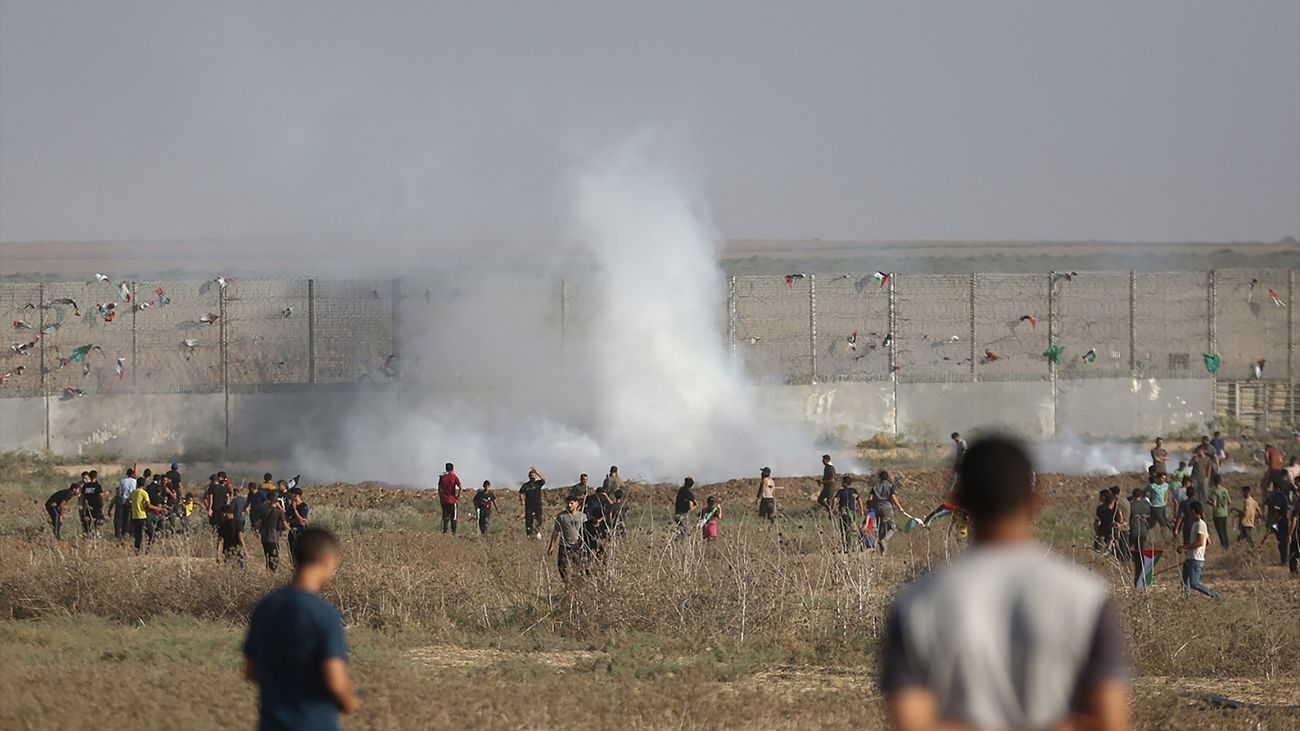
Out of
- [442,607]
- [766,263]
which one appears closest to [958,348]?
[442,607]

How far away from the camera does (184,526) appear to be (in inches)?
918

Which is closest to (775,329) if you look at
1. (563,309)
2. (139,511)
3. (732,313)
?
(732,313)

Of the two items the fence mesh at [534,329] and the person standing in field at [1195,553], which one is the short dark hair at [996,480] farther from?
the fence mesh at [534,329]

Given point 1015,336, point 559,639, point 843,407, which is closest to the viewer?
point 559,639

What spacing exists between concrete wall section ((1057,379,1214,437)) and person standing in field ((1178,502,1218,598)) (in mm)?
29127

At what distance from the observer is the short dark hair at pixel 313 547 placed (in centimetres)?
636

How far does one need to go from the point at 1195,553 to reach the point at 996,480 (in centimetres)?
1486

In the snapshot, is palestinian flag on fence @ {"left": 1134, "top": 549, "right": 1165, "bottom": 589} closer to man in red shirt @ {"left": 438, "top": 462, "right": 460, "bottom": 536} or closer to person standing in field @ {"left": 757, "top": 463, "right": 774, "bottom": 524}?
person standing in field @ {"left": 757, "top": 463, "right": 774, "bottom": 524}

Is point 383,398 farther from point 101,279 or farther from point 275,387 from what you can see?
point 101,279

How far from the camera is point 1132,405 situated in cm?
4725

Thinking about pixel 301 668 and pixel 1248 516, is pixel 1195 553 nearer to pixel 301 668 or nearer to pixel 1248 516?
pixel 1248 516

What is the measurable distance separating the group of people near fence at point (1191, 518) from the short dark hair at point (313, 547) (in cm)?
1060

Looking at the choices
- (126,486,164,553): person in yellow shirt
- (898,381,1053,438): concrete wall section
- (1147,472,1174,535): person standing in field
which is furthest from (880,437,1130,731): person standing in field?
(898,381,1053,438): concrete wall section

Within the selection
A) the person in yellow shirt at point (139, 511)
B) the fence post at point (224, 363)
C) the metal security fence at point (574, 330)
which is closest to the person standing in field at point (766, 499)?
the person in yellow shirt at point (139, 511)
